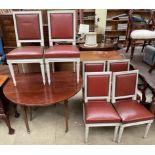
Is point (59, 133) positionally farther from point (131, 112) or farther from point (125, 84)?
point (125, 84)

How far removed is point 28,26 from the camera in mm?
2348

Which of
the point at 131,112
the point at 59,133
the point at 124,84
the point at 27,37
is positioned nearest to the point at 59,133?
the point at 59,133

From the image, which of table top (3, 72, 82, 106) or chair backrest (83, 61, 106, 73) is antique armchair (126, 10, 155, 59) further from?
table top (3, 72, 82, 106)

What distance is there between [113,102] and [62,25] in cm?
132

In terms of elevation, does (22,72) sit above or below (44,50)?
below

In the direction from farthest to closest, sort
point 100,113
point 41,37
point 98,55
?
point 98,55
point 41,37
point 100,113

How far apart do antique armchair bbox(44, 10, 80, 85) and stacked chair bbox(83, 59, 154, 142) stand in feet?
1.12

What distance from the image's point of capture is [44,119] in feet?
8.41

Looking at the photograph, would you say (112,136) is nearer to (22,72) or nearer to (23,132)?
(23,132)

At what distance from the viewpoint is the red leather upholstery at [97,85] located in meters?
2.15

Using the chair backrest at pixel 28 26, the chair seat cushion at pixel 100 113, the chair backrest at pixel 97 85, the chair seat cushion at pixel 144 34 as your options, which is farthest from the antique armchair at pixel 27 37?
the chair seat cushion at pixel 144 34

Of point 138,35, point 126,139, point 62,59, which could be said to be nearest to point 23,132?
point 62,59

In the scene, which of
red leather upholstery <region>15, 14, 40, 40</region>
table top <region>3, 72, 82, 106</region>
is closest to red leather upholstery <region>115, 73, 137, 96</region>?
table top <region>3, 72, 82, 106</region>
